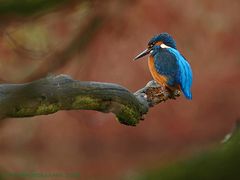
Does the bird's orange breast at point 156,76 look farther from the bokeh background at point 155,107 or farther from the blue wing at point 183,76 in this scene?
the bokeh background at point 155,107

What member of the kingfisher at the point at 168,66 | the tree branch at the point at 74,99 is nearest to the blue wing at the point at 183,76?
the kingfisher at the point at 168,66

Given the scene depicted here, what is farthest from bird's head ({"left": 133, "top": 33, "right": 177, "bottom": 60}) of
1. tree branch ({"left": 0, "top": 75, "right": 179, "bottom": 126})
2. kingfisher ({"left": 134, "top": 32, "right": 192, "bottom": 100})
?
tree branch ({"left": 0, "top": 75, "right": 179, "bottom": 126})

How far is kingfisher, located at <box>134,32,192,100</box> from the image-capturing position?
13.3ft

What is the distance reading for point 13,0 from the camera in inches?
63.5

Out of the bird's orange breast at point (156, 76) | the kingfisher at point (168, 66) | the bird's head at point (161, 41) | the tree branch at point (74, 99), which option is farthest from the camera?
the bird's head at point (161, 41)

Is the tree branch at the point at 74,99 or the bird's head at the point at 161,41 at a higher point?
the bird's head at the point at 161,41

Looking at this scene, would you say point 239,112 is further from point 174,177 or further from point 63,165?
point 174,177

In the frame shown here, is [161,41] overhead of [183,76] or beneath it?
overhead

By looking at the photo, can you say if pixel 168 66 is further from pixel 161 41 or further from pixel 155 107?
pixel 155 107

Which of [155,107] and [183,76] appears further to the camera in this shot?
[155,107]

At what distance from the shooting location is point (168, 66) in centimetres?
421

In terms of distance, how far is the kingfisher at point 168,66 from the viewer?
13.3 feet

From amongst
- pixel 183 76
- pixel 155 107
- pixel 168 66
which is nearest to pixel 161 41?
pixel 168 66

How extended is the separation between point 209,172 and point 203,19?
944 centimetres
